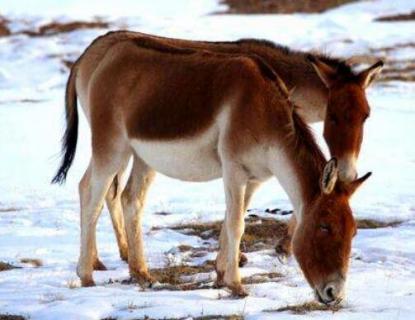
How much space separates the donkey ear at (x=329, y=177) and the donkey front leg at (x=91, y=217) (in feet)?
8.64

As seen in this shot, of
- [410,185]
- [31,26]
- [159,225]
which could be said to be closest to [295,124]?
[159,225]

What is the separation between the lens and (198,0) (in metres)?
55.7

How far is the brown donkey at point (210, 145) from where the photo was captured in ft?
23.4

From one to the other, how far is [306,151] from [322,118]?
267 cm

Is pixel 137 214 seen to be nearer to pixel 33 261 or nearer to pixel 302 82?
pixel 33 261

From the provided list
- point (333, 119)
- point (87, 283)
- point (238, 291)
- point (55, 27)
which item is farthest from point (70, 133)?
point (55, 27)

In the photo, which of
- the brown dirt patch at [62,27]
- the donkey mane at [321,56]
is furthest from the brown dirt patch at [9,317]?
the brown dirt patch at [62,27]

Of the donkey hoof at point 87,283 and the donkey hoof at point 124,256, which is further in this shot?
the donkey hoof at point 124,256

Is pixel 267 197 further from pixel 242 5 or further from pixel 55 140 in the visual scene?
pixel 242 5

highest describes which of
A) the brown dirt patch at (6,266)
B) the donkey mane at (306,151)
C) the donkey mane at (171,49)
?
the donkey mane at (171,49)

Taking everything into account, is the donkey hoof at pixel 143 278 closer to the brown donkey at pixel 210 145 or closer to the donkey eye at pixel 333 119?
the brown donkey at pixel 210 145

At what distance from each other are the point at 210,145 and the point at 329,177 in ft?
4.81

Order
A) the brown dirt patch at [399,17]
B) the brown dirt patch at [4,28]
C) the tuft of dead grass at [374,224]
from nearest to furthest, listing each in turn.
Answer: the tuft of dead grass at [374,224] → the brown dirt patch at [4,28] → the brown dirt patch at [399,17]

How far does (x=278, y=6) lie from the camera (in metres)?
51.1
